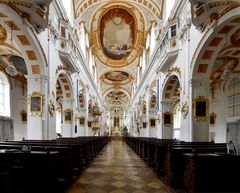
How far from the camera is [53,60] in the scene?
9.85 metres

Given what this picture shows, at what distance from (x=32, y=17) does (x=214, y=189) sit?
7.02 m

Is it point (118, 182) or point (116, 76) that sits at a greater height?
point (116, 76)

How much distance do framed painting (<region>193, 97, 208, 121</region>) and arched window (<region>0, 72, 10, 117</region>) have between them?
1221cm

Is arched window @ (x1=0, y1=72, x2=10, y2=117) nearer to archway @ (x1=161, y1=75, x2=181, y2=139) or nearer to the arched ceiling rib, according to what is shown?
the arched ceiling rib

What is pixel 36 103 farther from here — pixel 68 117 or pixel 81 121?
pixel 81 121

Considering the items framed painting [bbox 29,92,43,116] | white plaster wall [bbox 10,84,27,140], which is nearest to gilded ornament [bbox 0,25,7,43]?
framed painting [bbox 29,92,43,116]

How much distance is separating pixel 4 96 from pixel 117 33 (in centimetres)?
1247

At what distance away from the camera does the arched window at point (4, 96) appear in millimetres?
14577

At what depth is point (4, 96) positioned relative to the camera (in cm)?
1475

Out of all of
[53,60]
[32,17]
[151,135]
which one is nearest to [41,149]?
[32,17]

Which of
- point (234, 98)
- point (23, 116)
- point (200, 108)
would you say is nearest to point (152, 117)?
point (234, 98)

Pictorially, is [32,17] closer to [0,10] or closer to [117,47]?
[0,10]

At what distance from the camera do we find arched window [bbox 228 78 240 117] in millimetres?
14055

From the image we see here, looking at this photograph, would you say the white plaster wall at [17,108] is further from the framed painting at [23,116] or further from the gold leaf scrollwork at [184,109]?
the gold leaf scrollwork at [184,109]
